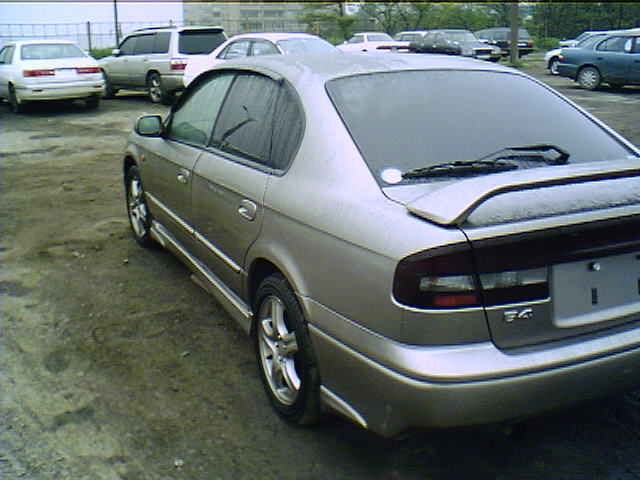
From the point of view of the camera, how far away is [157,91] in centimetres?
1662

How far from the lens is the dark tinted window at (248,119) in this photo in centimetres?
346

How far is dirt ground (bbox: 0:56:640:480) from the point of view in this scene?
2.87 metres

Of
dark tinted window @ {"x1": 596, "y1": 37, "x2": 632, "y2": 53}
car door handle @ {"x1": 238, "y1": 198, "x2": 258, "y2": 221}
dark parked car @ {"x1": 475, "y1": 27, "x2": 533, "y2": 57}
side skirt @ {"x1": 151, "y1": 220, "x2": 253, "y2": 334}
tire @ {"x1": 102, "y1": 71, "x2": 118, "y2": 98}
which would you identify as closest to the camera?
car door handle @ {"x1": 238, "y1": 198, "x2": 258, "y2": 221}

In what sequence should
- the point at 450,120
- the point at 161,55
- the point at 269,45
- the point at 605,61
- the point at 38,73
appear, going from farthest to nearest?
1. the point at 605,61
2. the point at 161,55
3. the point at 38,73
4. the point at 269,45
5. the point at 450,120

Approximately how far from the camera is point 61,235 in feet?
20.5

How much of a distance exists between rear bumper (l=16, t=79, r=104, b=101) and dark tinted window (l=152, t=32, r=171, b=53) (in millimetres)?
1994

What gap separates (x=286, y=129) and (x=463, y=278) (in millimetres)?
1307

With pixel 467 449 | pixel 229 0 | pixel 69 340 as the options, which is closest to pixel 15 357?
pixel 69 340

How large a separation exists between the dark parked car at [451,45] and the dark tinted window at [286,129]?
24.0 m

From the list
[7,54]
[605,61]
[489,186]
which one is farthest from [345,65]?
[605,61]

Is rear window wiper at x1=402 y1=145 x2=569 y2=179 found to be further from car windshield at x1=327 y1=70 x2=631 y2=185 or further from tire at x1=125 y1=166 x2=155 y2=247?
tire at x1=125 y1=166 x2=155 y2=247

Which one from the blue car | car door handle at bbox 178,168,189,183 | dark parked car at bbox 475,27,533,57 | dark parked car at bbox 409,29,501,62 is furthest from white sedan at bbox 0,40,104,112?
dark parked car at bbox 475,27,533,57

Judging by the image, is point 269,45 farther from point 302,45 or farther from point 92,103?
point 92,103

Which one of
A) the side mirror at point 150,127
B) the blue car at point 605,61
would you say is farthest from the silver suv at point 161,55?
the side mirror at point 150,127
